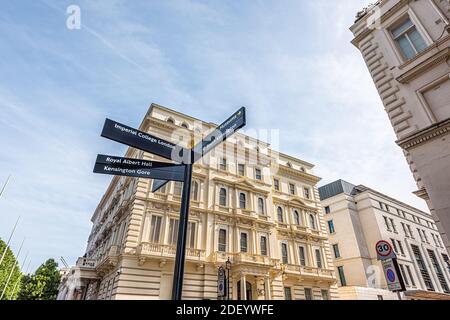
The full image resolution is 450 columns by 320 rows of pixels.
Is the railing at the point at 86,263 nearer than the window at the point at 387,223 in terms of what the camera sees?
Yes

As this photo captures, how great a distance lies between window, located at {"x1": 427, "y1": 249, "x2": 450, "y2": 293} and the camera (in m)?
35.8

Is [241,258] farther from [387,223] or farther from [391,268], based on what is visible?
[387,223]

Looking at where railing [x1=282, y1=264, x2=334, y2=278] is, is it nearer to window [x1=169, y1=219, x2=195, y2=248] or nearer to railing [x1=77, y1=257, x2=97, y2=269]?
window [x1=169, y1=219, x2=195, y2=248]

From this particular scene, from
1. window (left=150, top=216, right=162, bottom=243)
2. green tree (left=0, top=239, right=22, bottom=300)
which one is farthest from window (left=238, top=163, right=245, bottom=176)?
green tree (left=0, top=239, right=22, bottom=300)

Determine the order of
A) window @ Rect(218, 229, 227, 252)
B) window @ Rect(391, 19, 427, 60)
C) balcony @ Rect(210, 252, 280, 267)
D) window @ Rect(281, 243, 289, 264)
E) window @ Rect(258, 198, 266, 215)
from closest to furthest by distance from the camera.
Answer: window @ Rect(391, 19, 427, 60)
balcony @ Rect(210, 252, 280, 267)
window @ Rect(218, 229, 227, 252)
window @ Rect(281, 243, 289, 264)
window @ Rect(258, 198, 266, 215)

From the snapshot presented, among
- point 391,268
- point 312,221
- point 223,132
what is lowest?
point 391,268

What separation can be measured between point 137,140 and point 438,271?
48.6 meters

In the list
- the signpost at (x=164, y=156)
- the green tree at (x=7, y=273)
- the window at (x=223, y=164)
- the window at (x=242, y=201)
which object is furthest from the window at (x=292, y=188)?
the green tree at (x=7, y=273)

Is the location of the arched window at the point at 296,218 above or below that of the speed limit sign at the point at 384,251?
above

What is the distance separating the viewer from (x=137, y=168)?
668cm

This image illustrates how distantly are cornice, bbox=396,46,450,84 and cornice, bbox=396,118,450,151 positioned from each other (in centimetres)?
270

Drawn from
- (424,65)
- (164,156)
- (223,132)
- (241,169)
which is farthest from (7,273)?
(424,65)

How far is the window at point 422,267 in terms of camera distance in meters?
34.3

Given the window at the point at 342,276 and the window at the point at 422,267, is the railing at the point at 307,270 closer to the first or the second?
the window at the point at 342,276
